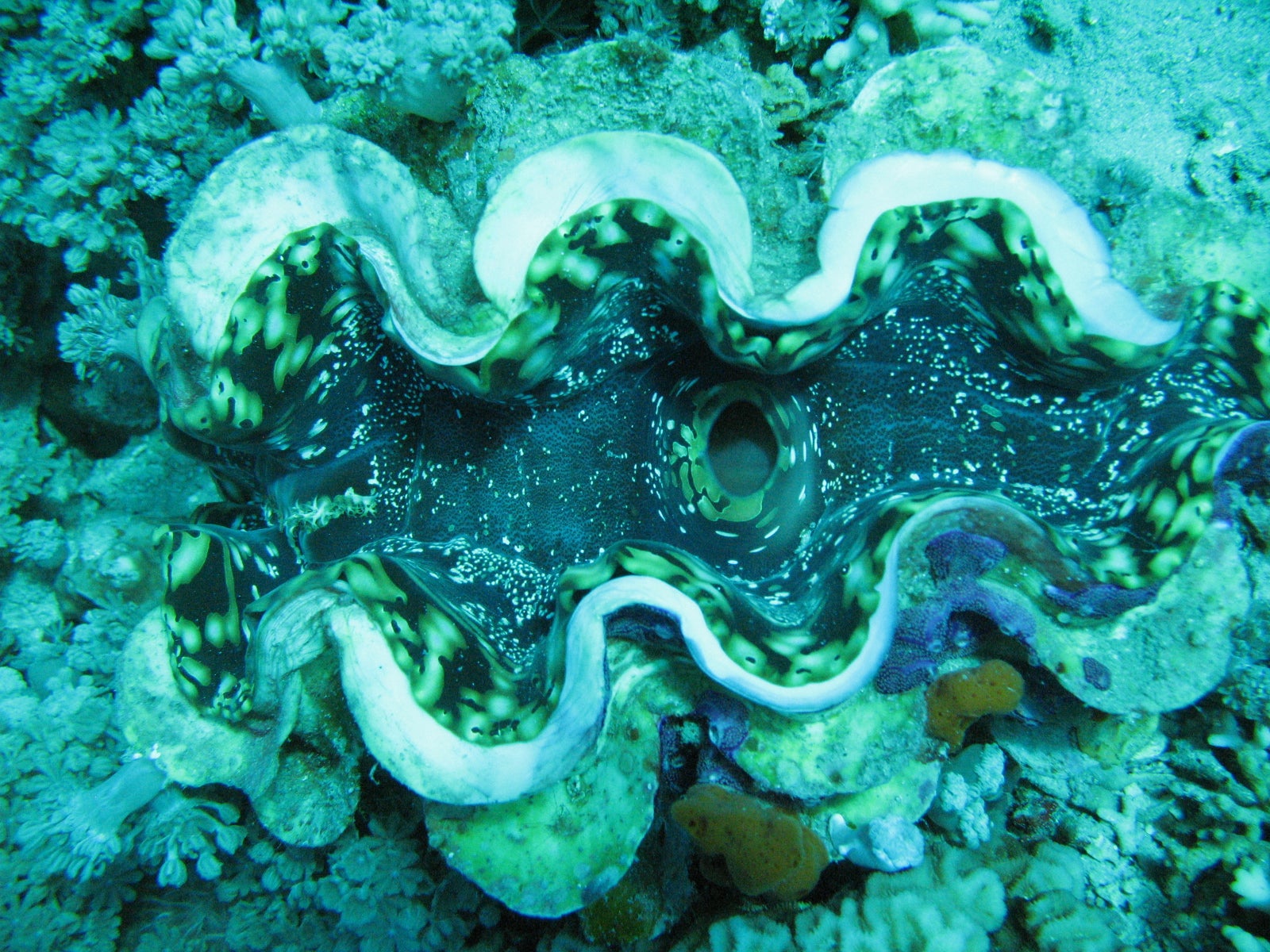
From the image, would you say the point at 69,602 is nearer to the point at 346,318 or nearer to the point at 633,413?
the point at 346,318

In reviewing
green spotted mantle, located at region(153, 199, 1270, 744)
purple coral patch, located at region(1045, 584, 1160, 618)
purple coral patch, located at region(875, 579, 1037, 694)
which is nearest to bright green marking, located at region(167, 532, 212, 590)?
green spotted mantle, located at region(153, 199, 1270, 744)

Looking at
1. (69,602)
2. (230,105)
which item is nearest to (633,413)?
(230,105)

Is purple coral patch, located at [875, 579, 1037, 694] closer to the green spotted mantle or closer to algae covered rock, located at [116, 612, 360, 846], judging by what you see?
the green spotted mantle

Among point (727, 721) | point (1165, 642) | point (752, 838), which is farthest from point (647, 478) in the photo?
point (1165, 642)

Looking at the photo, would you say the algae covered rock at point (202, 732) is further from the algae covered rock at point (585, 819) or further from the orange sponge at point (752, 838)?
the orange sponge at point (752, 838)

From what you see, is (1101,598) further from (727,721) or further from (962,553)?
(727,721)

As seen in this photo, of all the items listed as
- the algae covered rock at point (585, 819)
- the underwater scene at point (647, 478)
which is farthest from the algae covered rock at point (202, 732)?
the algae covered rock at point (585, 819)
